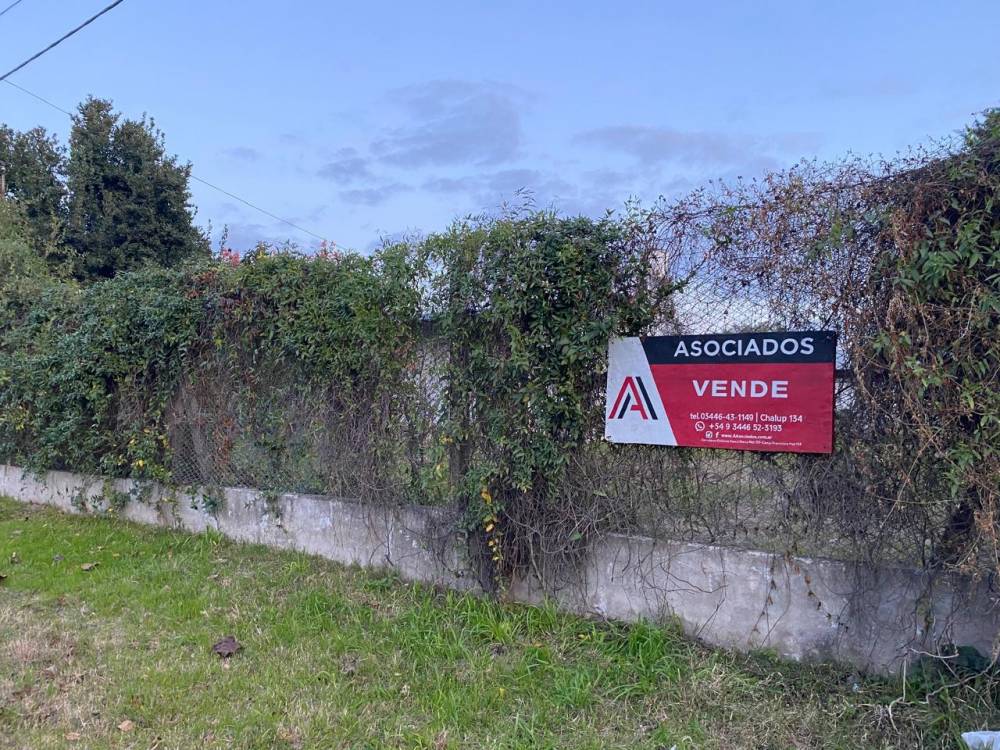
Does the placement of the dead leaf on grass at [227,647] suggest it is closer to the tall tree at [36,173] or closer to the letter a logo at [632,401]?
the letter a logo at [632,401]

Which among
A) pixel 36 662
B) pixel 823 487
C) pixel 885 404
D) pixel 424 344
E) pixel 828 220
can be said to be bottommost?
pixel 36 662

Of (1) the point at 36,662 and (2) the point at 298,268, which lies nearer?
(1) the point at 36,662

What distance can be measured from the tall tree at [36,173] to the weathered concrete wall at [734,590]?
50.6 feet

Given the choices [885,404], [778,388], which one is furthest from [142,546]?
[885,404]

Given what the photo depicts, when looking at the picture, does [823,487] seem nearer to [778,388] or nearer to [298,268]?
[778,388]

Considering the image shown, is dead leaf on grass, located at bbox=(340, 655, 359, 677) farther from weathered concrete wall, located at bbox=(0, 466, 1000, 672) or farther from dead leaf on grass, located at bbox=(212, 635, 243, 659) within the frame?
weathered concrete wall, located at bbox=(0, 466, 1000, 672)

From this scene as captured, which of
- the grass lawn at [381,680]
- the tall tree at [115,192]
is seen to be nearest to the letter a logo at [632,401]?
the grass lawn at [381,680]

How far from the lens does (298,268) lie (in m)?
4.86

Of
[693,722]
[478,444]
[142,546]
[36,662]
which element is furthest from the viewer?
[142,546]

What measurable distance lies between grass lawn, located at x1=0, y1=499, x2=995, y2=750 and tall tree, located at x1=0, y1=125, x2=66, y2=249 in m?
14.9

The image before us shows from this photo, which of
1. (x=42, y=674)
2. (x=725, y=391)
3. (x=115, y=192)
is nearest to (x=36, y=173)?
(x=115, y=192)

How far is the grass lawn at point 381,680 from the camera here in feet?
9.32

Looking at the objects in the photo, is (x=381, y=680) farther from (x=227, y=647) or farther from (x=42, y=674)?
(x=42, y=674)

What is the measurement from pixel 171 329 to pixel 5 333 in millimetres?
2867
